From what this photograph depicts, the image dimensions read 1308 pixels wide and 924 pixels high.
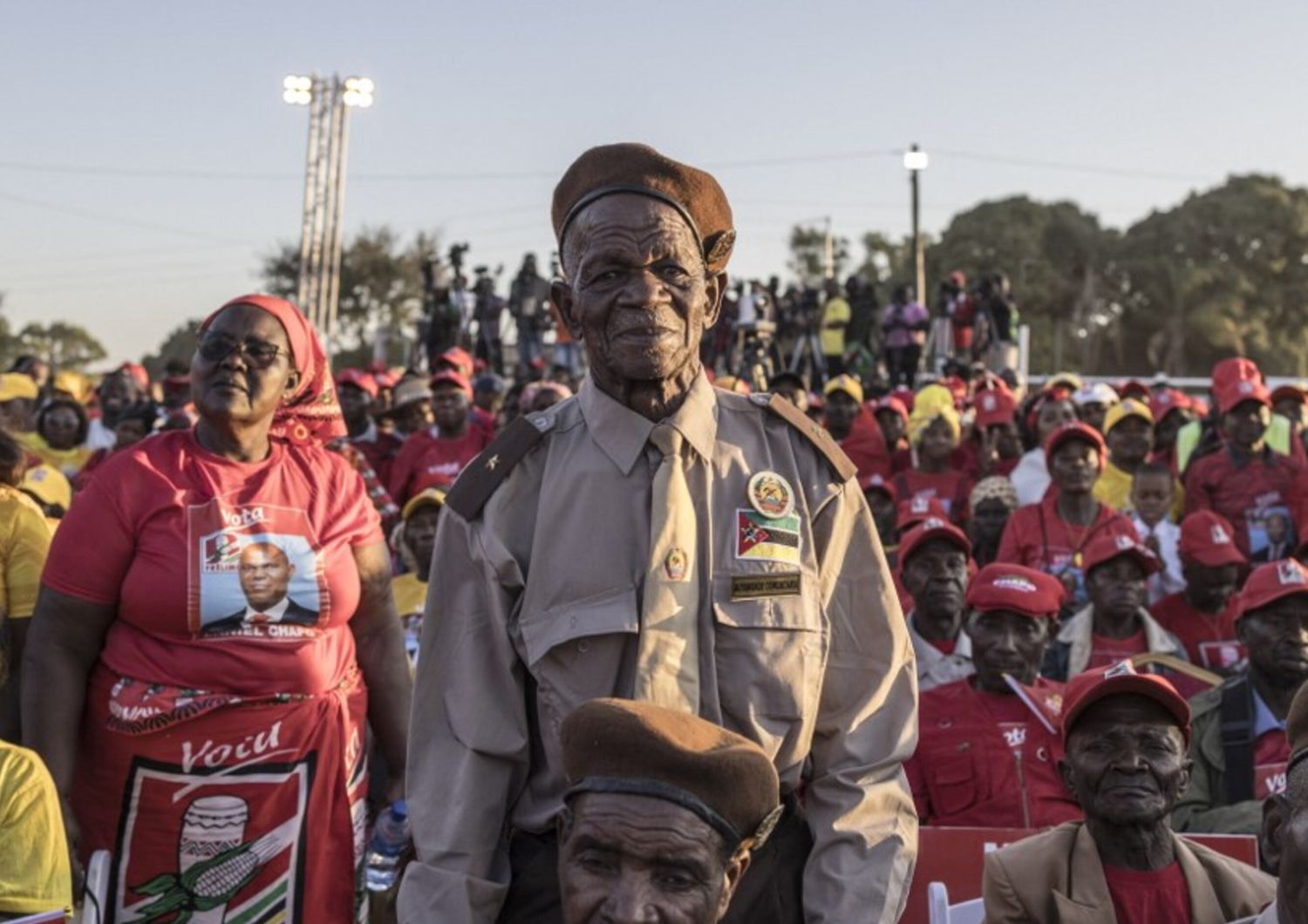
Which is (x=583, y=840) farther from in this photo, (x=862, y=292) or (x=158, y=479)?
(x=862, y=292)

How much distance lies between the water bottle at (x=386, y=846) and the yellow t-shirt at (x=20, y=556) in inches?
44.5

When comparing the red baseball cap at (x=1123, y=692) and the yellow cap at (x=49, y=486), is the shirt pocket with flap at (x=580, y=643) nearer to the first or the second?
the red baseball cap at (x=1123, y=692)

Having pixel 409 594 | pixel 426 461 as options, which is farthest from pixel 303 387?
pixel 426 461

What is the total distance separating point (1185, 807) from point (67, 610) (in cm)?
323

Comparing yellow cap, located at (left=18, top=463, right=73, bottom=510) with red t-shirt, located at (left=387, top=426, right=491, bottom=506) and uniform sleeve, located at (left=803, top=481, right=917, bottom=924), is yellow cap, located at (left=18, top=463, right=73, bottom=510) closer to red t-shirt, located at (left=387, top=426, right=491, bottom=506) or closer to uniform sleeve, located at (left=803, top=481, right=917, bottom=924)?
red t-shirt, located at (left=387, top=426, right=491, bottom=506)

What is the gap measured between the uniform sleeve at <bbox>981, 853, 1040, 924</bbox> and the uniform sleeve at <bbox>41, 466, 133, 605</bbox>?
214 cm

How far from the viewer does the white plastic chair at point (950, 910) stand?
3.53m

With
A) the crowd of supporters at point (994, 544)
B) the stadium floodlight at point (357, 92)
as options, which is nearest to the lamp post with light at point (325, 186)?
the stadium floodlight at point (357, 92)

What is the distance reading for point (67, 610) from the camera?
142 inches

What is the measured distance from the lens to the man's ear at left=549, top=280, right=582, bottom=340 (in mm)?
2463

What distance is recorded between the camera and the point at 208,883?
3705 mm

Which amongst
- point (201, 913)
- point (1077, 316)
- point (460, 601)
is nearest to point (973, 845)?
point (201, 913)

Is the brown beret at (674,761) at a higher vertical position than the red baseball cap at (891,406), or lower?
lower

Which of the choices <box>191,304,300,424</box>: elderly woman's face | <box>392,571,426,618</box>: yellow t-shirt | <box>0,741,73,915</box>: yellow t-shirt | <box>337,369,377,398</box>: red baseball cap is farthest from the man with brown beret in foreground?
<box>337,369,377,398</box>: red baseball cap
